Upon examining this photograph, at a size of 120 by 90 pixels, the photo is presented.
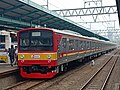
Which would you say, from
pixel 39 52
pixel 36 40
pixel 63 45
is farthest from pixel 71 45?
pixel 39 52

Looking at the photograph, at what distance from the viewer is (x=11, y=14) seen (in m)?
23.0

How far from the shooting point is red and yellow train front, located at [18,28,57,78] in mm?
12305

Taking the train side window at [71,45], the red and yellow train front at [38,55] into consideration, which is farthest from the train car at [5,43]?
the train side window at [71,45]

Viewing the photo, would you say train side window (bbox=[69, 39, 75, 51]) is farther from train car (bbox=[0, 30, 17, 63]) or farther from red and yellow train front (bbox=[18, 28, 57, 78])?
train car (bbox=[0, 30, 17, 63])

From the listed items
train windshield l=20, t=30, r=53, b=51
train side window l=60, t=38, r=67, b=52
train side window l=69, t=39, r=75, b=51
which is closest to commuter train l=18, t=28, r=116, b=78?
train windshield l=20, t=30, r=53, b=51

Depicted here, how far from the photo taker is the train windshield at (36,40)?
41.0ft

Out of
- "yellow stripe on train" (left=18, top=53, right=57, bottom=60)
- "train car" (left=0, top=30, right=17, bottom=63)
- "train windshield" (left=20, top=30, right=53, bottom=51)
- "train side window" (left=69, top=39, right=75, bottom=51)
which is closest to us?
"yellow stripe on train" (left=18, top=53, right=57, bottom=60)

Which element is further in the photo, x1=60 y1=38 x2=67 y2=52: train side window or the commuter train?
x1=60 y1=38 x2=67 y2=52: train side window

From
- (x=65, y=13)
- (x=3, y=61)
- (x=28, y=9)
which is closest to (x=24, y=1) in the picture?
(x=28, y=9)

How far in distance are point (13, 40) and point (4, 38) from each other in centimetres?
106

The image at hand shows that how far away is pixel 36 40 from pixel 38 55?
0.81m

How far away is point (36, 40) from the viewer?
1272cm

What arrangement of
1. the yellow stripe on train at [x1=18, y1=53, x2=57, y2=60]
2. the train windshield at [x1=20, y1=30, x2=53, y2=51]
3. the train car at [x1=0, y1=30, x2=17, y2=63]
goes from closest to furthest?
the yellow stripe on train at [x1=18, y1=53, x2=57, y2=60], the train windshield at [x1=20, y1=30, x2=53, y2=51], the train car at [x1=0, y1=30, x2=17, y2=63]

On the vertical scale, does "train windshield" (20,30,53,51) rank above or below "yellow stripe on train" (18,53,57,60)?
above
